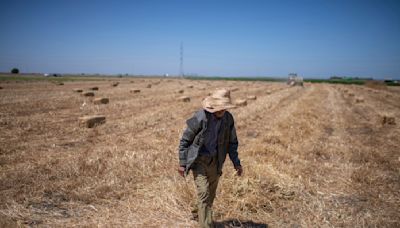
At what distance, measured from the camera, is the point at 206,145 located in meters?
4.03

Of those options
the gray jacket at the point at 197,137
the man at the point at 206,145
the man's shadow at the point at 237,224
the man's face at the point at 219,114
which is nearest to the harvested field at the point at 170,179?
the man's shadow at the point at 237,224

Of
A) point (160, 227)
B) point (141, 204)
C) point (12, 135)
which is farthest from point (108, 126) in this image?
point (160, 227)

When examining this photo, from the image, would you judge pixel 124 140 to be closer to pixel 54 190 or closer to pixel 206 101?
pixel 54 190

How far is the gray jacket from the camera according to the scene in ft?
13.0

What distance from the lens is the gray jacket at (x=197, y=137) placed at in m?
3.95

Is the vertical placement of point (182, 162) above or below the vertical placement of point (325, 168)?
above

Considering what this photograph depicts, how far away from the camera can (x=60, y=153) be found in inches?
295

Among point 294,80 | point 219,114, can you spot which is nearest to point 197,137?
point 219,114

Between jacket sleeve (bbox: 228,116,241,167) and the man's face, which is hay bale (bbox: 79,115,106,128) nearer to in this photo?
jacket sleeve (bbox: 228,116,241,167)

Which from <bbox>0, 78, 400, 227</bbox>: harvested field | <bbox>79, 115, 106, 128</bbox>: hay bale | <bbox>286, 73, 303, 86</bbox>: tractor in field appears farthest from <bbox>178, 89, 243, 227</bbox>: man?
<bbox>286, 73, 303, 86</bbox>: tractor in field

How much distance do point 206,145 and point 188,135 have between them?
0.83 ft

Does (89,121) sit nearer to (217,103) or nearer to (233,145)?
(233,145)

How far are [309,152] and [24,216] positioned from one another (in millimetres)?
6567

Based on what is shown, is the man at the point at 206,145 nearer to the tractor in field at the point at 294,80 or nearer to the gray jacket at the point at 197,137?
the gray jacket at the point at 197,137
